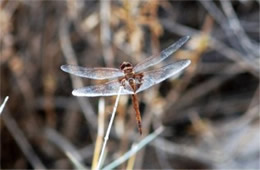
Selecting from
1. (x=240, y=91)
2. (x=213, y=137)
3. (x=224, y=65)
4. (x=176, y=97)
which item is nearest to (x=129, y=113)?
(x=176, y=97)

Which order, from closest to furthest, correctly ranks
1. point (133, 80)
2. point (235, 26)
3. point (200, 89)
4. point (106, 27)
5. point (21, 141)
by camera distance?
point (133, 80) → point (106, 27) → point (235, 26) → point (21, 141) → point (200, 89)

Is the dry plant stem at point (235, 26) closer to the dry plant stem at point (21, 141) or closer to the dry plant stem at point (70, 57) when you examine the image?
the dry plant stem at point (70, 57)

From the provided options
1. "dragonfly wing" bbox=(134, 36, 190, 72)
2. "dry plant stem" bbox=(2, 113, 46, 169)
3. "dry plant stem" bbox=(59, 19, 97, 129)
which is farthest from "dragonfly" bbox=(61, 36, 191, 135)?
"dry plant stem" bbox=(2, 113, 46, 169)

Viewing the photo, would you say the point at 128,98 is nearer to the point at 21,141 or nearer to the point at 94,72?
the point at 21,141

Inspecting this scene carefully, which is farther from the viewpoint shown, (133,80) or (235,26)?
(235,26)

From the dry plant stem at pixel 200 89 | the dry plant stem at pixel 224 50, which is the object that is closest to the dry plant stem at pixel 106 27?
the dry plant stem at pixel 224 50

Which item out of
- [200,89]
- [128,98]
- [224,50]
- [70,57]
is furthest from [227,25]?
[70,57]
